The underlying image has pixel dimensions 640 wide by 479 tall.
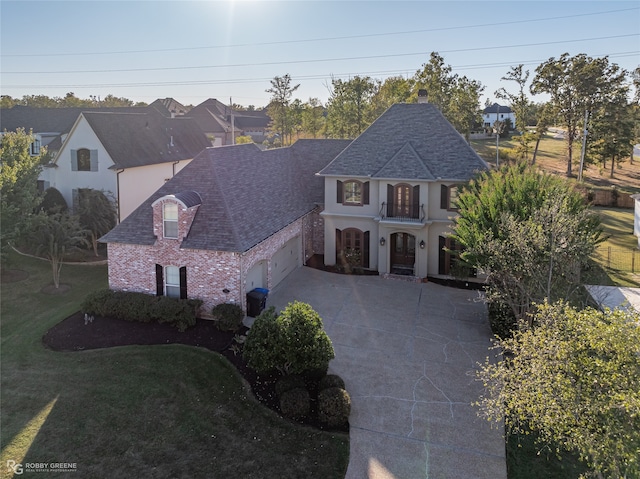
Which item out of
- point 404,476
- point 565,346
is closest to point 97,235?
point 404,476

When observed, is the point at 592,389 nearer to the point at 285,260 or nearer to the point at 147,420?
the point at 147,420

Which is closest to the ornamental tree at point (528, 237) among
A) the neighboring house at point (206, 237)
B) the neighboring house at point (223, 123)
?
the neighboring house at point (206, 237)

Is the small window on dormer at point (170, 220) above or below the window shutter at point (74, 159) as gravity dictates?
below

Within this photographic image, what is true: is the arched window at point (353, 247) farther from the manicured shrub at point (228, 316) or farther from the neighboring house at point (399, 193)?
the manicured shrub at point (228, 316)

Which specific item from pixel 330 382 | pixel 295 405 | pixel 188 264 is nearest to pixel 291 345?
pixel 330 382

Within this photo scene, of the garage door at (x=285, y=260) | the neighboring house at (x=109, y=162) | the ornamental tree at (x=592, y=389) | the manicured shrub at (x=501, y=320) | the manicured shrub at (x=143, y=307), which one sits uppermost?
the neighboring house at (x=109, y=162)

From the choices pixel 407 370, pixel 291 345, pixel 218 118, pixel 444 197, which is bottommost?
pixel 407 370

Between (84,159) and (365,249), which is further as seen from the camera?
(84,159)
